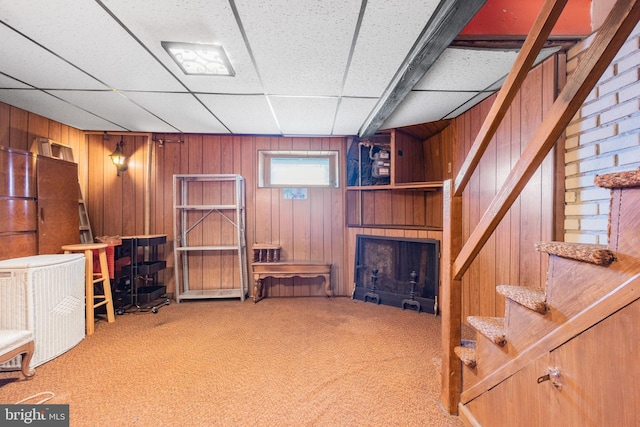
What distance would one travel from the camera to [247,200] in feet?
11.6

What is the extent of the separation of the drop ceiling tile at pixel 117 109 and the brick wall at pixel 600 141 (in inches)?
141

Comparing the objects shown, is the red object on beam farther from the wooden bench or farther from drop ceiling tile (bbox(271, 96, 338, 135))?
the wooden bench

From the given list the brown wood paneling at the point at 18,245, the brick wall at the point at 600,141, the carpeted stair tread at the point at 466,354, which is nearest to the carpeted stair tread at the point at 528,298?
the carpeted stair tread at the point at 466,354

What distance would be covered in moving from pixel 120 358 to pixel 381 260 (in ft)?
9.20

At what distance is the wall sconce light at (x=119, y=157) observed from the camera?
10.8 ft

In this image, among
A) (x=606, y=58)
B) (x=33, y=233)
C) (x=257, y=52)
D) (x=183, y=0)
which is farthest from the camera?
(x=33, y=233)

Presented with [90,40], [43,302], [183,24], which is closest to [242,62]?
[183,24]

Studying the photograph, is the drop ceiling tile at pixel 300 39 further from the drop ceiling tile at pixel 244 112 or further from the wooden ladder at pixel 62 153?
the wooden ladder at pixel 62 153

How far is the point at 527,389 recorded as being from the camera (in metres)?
1.02

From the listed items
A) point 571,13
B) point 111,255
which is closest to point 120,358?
point 111,255

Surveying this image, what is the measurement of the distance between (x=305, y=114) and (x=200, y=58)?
1180 mm

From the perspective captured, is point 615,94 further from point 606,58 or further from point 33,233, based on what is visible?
point 33,233

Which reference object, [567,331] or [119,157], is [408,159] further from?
[119,157]

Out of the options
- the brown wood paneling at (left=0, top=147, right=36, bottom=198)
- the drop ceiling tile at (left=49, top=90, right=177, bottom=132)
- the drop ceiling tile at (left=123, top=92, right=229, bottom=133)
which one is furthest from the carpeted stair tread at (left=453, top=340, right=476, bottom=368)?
the brown wood paneling at (left=0, top=147, right=36, bottom=198)
